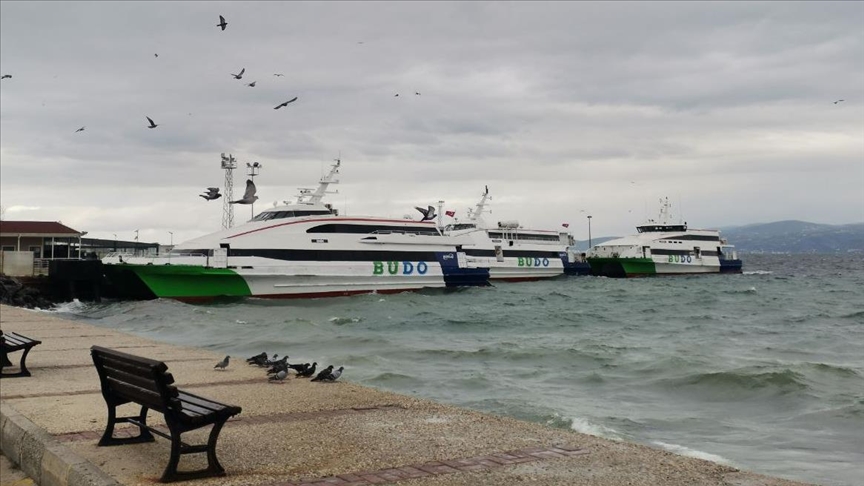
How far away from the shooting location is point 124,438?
5.83 meters

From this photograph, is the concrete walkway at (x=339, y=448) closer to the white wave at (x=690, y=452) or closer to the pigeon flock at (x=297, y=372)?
the pigeon flock at (x=297, y=372)

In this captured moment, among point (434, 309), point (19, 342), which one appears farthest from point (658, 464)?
point (434, 309)

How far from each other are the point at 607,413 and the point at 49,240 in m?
41.0

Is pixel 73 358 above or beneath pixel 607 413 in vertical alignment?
above

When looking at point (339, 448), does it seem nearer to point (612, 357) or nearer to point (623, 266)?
point (612, 357)

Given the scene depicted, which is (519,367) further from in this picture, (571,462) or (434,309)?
(434,309)

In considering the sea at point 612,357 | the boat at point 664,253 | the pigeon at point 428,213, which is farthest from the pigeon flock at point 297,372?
the boat at point 664,253

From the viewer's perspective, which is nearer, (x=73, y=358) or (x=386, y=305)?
(x=73, y=358)

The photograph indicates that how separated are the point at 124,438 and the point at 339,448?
160 centimetres

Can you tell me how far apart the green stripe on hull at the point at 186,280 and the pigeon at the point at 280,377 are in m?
24.0

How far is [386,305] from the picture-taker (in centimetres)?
3169

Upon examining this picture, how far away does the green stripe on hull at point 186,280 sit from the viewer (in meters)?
31.8

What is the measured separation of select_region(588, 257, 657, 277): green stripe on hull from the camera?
58.6 metres

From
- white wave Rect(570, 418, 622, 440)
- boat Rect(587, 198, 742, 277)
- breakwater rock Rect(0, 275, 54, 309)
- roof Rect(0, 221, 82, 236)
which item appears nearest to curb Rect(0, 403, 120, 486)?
white wave Rect(570, 418, 622, 440)
